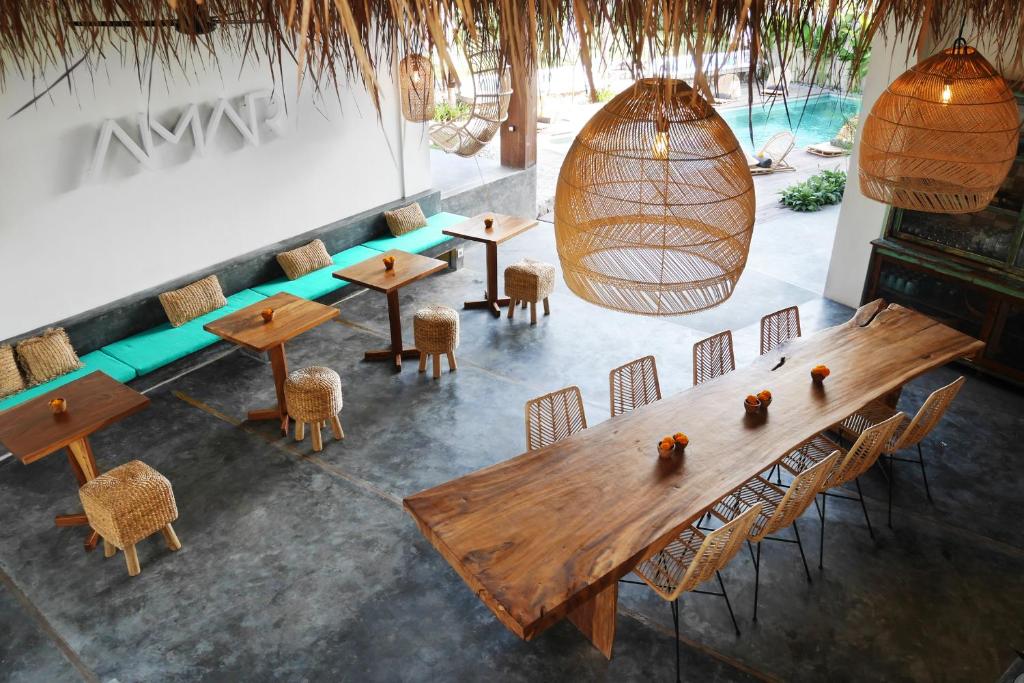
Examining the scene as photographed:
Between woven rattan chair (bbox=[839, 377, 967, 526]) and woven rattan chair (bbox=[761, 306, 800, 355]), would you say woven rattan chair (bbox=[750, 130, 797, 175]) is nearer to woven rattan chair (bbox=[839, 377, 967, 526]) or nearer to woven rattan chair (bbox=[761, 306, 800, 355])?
woven rattan chair (bbox=[761, 306, 800, 355])

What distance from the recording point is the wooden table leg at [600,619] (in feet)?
13.6

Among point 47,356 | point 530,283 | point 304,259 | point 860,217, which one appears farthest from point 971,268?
point 47,356

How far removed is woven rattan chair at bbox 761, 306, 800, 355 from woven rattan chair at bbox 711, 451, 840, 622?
173cm

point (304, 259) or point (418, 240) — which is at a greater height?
point (304, 259)

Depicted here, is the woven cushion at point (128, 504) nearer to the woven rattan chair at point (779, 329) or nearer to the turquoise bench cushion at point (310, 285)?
the turquoise bench cushion at point (310, 285)

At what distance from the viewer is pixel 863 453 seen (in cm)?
479

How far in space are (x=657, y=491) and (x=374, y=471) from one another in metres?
2.56

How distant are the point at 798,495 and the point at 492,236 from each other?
A: 15.6ft

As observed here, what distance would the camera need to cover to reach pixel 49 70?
6094 millimetres

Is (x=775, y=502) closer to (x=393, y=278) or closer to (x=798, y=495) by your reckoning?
(x=798, y=495)

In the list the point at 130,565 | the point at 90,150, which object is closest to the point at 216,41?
the point at 90,150

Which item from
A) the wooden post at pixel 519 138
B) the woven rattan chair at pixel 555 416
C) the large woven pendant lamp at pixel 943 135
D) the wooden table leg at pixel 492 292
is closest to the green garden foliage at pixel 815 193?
the wooden post at pixel 519 138

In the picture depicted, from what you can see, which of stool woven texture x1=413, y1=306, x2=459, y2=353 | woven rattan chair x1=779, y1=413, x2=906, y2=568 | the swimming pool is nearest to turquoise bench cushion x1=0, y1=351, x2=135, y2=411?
stool woven texture x1=413, y1=306, x2=459, y2=353

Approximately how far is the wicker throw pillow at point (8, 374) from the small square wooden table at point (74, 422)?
3.50 feet
